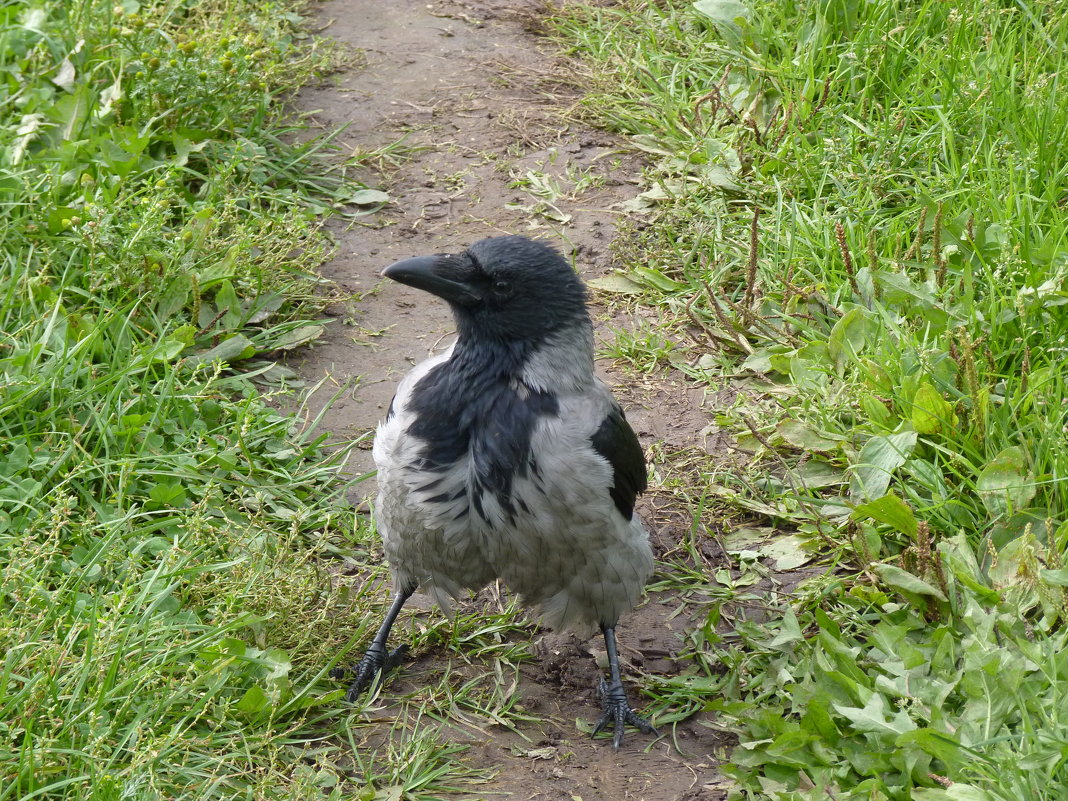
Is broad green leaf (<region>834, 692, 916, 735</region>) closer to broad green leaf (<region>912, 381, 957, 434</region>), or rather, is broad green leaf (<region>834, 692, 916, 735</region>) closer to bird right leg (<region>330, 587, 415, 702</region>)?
broad green leaf (<region>912, 381, 957, 434</region>)

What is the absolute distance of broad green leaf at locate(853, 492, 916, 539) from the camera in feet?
12.0

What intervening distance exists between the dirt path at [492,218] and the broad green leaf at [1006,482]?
43.5 inches

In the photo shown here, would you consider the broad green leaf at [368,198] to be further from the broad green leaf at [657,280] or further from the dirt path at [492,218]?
the broad green leaf at [657,280]

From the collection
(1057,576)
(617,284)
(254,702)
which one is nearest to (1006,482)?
(1057,576)

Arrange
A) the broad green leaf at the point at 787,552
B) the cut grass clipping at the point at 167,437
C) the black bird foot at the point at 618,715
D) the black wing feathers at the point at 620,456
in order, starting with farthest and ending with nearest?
the broad green leaf at the point at 787,552, the black bird foot at the point at 618,715, the black wing feathers at the point at 620,456, the cut grass clipping at the point at 167,437

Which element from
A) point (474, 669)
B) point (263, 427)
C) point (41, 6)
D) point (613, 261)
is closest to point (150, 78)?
point (41, 6)

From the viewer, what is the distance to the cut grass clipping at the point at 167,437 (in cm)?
296

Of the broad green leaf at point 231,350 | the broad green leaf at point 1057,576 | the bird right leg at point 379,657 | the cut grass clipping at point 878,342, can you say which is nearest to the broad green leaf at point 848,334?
the cut grass clipping at point 878,342

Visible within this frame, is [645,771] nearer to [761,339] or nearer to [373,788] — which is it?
[373,788]

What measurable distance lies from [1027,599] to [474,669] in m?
1.72

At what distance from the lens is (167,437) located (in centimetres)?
408

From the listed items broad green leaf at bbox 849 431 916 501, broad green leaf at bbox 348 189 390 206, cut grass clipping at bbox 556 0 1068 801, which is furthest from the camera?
broad green leaf at bbox 348 189 390 206

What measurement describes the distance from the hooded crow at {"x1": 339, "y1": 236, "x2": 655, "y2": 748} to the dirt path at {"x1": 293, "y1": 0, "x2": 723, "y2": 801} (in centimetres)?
21

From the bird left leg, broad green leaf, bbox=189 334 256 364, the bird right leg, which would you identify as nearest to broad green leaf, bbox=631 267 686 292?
broad green leaf, bbox=189 334 256 364
